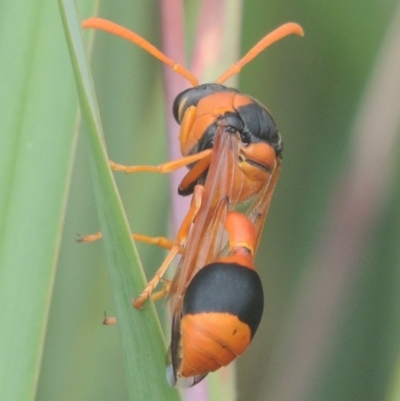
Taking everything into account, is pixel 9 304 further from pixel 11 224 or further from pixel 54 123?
pixel 54 123

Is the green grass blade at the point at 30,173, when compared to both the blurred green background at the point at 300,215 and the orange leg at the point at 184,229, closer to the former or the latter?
the blurred green background at the point at 300,215

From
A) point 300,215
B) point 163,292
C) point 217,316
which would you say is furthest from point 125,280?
point 300,215

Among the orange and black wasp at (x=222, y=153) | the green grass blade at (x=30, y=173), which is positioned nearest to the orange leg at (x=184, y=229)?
the orange and black wasp at (x=222, y=153)

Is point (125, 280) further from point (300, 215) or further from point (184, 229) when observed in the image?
point (300, 215)

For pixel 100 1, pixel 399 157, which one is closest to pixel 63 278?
pixel 100 1

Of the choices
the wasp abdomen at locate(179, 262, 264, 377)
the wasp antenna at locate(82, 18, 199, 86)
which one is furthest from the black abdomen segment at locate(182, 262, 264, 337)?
the wasp antenna at locate(82, 18, 199, 86)

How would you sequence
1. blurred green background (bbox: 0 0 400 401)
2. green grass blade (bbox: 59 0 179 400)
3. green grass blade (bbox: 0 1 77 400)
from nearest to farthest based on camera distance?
green grass blade (bbox: 59 0 179 400) < green grass blade (bbox: 0 1 77 400) < blurred green background (bbox: 0 0 400 401)

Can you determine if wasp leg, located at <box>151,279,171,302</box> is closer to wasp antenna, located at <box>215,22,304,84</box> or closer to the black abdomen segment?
the black abdomen segment
